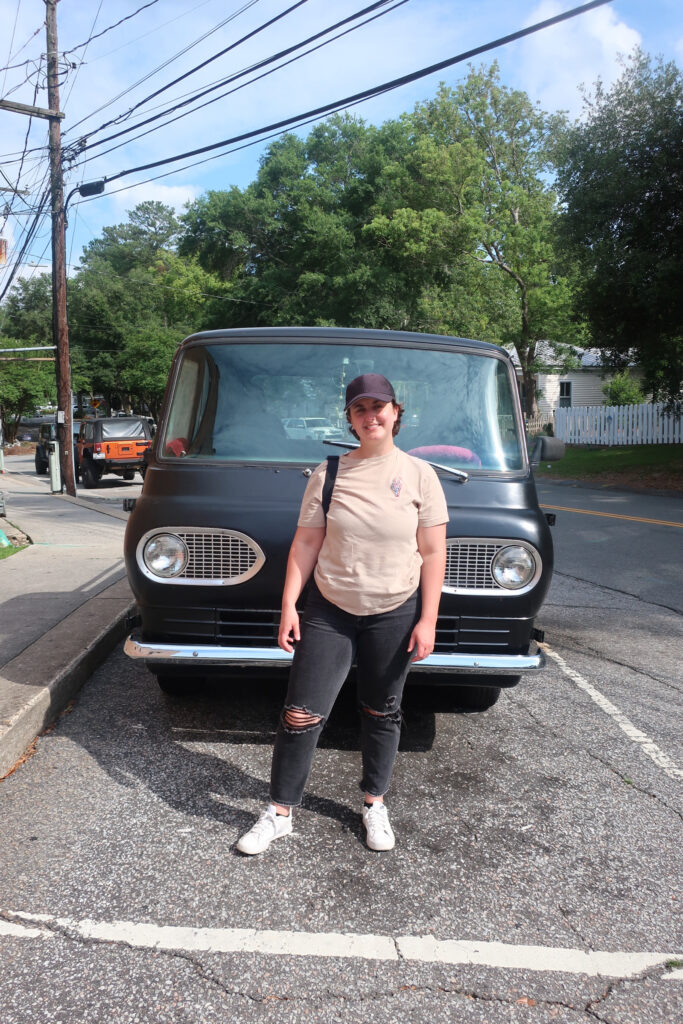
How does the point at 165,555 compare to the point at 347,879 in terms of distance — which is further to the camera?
the point at 165,555

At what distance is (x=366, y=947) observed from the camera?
8.82ft

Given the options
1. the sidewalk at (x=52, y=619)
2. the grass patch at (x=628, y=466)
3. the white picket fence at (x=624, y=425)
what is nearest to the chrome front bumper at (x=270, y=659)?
the sidewalk at (x=52, y=619)

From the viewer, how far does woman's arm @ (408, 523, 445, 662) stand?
3215 mm

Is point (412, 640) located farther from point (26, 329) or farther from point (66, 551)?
point (26, 329)

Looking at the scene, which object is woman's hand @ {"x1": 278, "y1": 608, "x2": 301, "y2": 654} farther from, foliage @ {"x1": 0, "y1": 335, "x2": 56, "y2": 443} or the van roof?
foliage @ {"x1": 0, "y1": 335, "x2": 56, "y2": 443}

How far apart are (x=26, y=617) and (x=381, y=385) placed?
449 cm

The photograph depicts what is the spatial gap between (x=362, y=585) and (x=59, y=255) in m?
21.8

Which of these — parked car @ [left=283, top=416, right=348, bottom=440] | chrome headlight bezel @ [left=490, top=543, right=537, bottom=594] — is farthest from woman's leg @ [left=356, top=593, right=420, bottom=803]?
parked car @ [left=283, top=416, right=348, bottom=440]

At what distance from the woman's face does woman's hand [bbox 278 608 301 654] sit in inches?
27.0

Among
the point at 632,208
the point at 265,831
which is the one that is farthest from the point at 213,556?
the point at 632,208

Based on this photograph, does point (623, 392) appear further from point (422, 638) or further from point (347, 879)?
point (347, 879)

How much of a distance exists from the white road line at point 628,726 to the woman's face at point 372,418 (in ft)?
7.37

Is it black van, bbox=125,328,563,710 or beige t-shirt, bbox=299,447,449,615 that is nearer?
beige t-shirt, bbox=299,447,449,615

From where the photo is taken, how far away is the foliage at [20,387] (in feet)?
193
